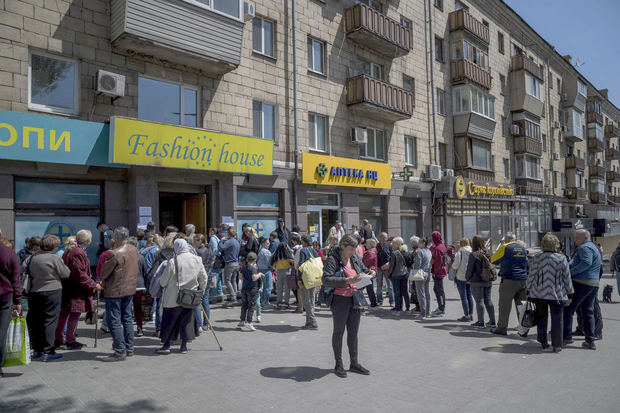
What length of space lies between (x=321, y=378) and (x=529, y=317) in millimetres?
3719

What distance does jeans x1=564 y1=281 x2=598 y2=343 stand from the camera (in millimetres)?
6957

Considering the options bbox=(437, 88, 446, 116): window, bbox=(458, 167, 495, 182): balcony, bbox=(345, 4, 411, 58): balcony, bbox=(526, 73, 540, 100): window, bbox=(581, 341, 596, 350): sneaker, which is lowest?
bbox=(581, 341, 596, 350): sneaker

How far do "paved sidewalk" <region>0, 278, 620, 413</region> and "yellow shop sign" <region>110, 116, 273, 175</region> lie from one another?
468 cm

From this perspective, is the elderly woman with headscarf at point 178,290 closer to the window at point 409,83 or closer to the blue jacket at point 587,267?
the blue jacket at point 587,267

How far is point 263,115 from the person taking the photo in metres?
15.0

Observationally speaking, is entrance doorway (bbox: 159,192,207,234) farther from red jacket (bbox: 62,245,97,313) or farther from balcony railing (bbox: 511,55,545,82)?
balcony railing (bbox: 511,55,545,82)

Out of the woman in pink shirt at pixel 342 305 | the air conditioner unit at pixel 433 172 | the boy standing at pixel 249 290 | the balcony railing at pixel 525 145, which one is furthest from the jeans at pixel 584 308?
the balcony railing at pixel 525 145

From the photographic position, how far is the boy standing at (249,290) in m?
8.38

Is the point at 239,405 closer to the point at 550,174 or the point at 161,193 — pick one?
the point at 161,193

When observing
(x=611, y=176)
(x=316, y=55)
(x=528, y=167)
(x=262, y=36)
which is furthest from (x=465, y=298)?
(x=611, y=176)

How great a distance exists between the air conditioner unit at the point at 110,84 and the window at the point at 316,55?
304 inches

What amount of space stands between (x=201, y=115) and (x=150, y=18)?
2.95 metres

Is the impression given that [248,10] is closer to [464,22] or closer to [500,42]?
[464,22]

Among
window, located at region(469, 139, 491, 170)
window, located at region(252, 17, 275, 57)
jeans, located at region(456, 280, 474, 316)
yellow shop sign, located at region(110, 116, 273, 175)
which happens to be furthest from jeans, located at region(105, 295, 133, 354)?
window, located at region(469, 139, 491, 170)
